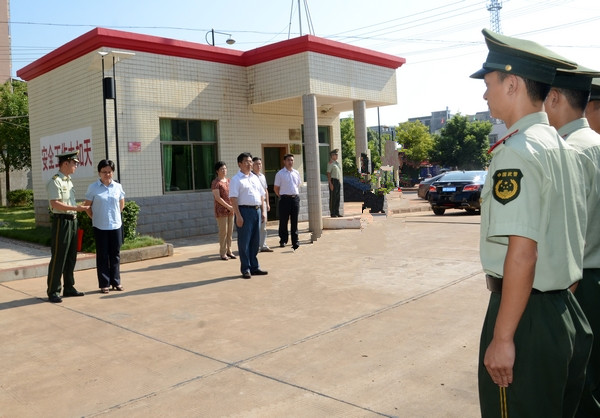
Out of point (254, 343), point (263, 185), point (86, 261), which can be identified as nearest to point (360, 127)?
point (263, 185)

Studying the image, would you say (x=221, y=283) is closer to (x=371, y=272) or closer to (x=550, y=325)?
(x=371, y=272)

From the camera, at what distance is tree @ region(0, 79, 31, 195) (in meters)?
26.2

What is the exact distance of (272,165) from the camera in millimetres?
14742

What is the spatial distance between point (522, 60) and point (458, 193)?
1453 centimetres

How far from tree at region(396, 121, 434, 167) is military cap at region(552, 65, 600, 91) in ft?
168

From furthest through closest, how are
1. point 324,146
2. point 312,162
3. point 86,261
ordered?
point 324,146, point 312,162, point 86,261

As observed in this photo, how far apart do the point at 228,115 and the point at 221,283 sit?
22.8 ft

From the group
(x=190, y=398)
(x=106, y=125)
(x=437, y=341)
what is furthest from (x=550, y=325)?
(x=106, y=125)

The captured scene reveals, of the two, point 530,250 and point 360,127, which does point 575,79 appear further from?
point 360,127

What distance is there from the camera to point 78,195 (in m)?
12.5

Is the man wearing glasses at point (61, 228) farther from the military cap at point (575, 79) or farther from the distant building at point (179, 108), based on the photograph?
the military cap at point (575, 79)

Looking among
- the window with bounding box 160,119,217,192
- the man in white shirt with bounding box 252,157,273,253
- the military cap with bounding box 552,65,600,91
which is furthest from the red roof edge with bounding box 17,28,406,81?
the military cap with bounding box 552,65,600,91

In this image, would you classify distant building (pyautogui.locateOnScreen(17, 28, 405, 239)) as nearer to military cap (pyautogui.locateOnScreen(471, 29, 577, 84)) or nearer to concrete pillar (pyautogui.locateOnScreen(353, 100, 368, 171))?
concrete pillar (pyautogui.locateOnScreen(353, 100, 368, 171))

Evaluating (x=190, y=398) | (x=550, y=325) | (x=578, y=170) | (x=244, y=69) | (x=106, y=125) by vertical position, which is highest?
(x=244, y=69)
